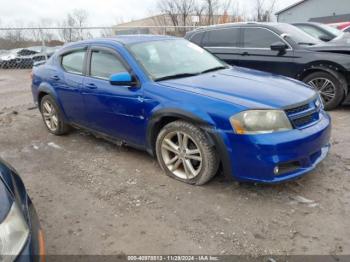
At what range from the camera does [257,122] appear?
3.17 m

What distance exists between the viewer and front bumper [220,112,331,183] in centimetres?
311

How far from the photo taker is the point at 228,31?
7.59 meters

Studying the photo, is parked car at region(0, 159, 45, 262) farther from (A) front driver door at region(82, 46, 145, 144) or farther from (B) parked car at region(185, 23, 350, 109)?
(B) parked car at region(185, 23, 350, 109)

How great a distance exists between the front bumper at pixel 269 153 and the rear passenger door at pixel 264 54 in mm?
3594

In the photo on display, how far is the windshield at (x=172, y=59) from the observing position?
13.3ft

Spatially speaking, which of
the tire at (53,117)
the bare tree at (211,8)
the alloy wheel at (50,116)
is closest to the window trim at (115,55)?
the tire at (53,117)

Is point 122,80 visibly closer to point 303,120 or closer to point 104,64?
point 104,64

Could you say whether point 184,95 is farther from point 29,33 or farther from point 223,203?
point 29,33

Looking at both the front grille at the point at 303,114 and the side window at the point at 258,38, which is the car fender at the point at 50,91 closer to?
the front grille at the point at 303,114

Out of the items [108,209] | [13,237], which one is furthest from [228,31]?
[13,237]

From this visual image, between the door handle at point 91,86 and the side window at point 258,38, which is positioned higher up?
the side window at point 258,38

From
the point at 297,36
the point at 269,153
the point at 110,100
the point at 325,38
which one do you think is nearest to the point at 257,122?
the point at 269,153

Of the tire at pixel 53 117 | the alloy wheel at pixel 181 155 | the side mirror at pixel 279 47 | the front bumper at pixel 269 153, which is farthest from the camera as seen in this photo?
the side mirror at pixel 279 47

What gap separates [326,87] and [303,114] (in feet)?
10.7
